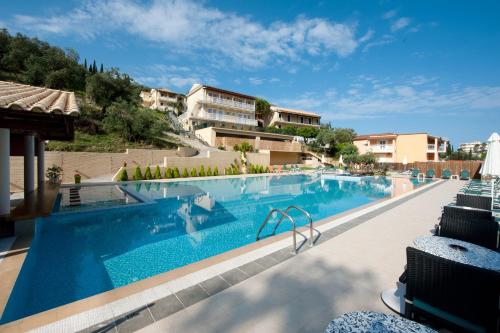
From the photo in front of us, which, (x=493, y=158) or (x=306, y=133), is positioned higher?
(x=306, y=133)

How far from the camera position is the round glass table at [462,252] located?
7.92 feet

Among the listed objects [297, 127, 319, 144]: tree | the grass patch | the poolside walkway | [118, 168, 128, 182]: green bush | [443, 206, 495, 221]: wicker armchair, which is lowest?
the poolside walkway

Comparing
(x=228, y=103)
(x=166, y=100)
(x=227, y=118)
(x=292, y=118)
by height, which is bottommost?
(x=227, y=118)

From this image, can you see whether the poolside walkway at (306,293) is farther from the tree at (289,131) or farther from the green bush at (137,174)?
the tree at (289,131)

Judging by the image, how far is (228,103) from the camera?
36500 mm

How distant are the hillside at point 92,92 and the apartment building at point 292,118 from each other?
23462 mm

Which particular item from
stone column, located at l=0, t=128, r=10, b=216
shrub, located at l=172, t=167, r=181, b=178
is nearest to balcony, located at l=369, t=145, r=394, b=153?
shrub, located at l=172, t=167, r=181, b=178

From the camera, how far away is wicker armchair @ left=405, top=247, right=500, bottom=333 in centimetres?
175

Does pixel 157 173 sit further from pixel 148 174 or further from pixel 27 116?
pixel 27 116

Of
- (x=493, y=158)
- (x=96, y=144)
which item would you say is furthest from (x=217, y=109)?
(x=493, y=158)

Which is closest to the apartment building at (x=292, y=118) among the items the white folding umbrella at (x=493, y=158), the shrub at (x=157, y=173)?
the shrub at (x=157, y=173)

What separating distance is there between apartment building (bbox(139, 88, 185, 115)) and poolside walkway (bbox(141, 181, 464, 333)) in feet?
146

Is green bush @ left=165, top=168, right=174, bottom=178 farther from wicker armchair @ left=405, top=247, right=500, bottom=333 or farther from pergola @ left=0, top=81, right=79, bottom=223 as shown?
wicker armchair @ left=405, top=247, right=500, bottom=333

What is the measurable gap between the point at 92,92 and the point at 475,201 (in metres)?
31.2
